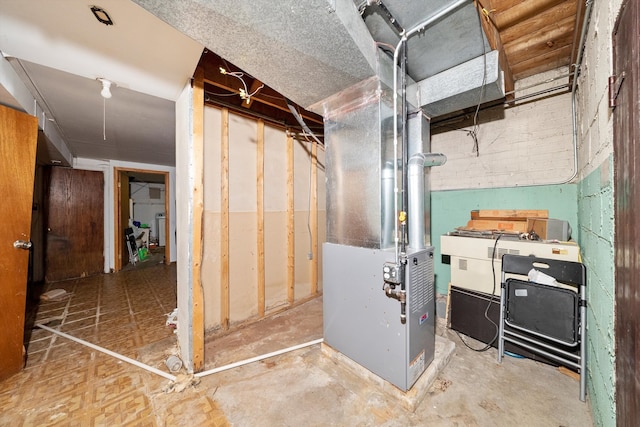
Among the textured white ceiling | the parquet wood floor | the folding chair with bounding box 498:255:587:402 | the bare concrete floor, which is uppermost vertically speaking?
the textured white ceiling

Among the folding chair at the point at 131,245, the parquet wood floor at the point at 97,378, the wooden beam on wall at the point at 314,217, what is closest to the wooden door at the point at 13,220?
the parquet wood floor at the point at 97,378

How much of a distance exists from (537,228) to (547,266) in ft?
1.60

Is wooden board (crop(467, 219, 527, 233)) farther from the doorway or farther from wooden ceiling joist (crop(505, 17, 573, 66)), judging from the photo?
the doorway

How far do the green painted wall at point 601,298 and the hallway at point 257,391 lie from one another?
1.01 ft

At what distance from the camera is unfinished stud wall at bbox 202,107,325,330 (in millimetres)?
2303

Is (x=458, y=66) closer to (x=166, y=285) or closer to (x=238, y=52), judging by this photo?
(x=238, y=52)

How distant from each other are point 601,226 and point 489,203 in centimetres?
157

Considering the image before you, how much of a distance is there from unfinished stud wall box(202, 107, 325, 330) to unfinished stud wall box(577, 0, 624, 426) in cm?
251

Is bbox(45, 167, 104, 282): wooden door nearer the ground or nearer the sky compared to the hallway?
nearer the sky

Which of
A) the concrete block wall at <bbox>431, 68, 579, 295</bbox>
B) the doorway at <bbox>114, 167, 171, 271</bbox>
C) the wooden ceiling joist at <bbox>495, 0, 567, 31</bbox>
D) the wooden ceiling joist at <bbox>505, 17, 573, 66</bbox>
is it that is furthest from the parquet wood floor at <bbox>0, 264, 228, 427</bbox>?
the doorway at <bbox>114, 167, 171, 271</bbox>

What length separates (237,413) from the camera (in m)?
1.44

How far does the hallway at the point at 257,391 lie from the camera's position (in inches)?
55.0

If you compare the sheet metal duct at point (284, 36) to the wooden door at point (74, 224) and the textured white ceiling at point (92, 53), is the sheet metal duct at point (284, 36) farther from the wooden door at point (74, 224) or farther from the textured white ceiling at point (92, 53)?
the wooden door at point (74, 224)

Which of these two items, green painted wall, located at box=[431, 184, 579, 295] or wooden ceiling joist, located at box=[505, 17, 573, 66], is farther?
green painted wall, located at box=[431, 184, 579, 295]
